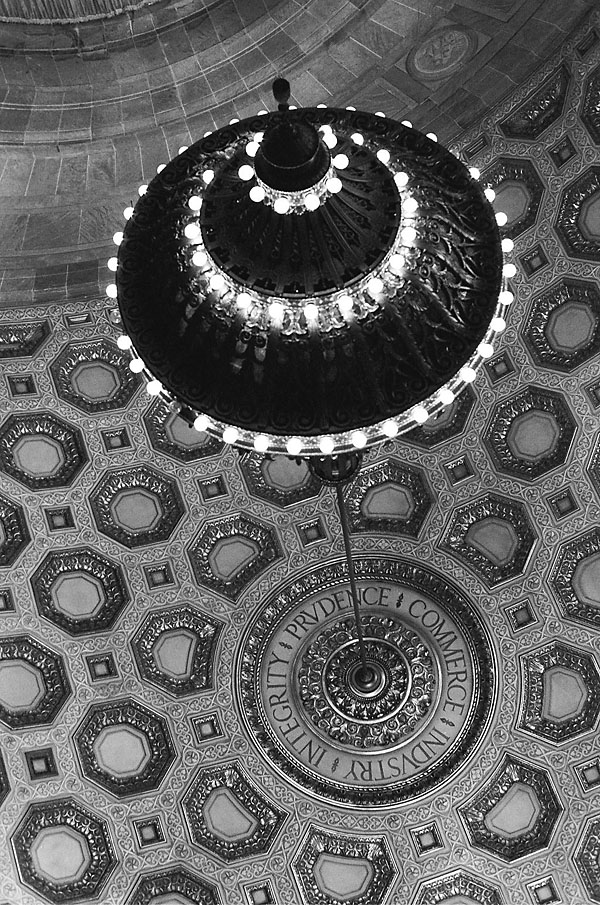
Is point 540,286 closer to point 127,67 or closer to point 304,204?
point 127,67

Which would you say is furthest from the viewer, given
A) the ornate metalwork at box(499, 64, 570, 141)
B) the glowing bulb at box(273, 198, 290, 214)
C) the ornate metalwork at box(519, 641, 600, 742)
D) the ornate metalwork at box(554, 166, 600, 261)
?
the ornate metalwork at box(519, 641, 600, 742)

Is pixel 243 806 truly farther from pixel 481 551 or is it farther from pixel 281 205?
pixel 281 205

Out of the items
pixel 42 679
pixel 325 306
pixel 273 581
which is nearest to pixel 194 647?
pixel 273 581

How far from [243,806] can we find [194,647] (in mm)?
1720

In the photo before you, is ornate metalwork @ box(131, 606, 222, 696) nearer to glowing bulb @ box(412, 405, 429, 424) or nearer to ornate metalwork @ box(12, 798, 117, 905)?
ornate metalwork @ box(12, 798, 117, 905)

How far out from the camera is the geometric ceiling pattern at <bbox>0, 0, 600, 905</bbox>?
1216 centimetres

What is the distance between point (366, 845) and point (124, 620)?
3.43m

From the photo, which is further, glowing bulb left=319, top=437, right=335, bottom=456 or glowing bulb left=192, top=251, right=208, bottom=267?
glowing bulb left=319, top=437, right=335, bottom=456

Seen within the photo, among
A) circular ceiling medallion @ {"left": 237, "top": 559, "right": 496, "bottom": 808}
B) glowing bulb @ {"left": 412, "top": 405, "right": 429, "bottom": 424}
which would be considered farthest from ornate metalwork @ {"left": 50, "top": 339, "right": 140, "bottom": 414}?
glowing bulb @ {"left": 412, "top": 405, "right": 429, "bottom": 424}

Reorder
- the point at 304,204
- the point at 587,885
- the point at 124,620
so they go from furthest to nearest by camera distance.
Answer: the point at 124,620 → the point at 587,885 → the point at 304,204

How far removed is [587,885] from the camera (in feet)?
39.3

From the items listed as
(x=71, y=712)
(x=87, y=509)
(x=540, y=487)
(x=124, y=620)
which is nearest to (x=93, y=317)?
(x=87, y=509)

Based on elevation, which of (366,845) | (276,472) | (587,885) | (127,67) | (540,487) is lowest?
(587,885)

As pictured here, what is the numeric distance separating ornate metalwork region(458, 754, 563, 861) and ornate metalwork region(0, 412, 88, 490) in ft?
17.6
